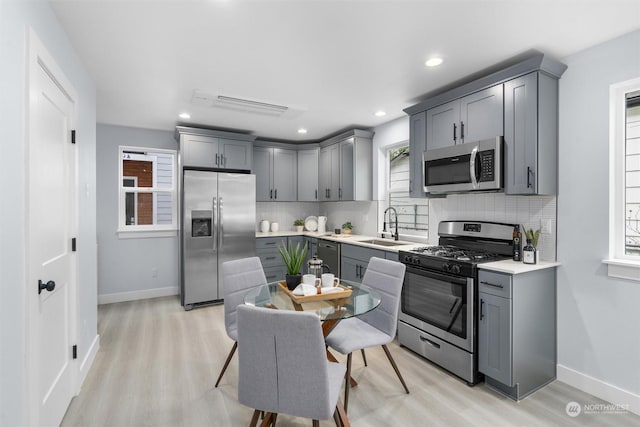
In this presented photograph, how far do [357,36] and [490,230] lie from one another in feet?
6.64

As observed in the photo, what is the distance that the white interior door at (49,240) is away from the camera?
1.57m

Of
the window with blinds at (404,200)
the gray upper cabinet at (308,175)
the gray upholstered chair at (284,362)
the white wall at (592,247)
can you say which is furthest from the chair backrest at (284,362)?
the gray upper cabinet at (308,175)

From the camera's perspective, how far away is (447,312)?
8.64 feet

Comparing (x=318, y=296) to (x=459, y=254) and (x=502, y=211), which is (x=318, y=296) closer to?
(x=459, y=254)

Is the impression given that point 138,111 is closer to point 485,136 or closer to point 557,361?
point 485,136

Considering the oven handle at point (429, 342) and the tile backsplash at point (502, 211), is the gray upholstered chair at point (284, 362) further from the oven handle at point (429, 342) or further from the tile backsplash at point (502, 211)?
the tile backsplash at point (502, 211)

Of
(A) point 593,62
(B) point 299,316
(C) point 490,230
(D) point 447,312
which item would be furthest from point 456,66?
(B) point 299,316

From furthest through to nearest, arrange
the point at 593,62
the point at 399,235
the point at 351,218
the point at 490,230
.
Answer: the point at 351,218 < the point at 399,235 < the point at 490,230 < the point at 593,62

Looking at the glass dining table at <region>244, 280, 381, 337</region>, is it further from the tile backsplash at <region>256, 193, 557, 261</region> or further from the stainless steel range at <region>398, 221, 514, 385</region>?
the tile backsplash at <region>256, 193, 557, 261</region>

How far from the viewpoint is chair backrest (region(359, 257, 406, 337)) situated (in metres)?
2.34

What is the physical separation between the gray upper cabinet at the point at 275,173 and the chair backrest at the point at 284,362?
3919 millimetres

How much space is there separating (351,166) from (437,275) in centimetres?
228

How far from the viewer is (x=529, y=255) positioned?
8.08 feet

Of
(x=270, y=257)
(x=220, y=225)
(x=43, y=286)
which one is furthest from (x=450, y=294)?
(x=220, y=225)
